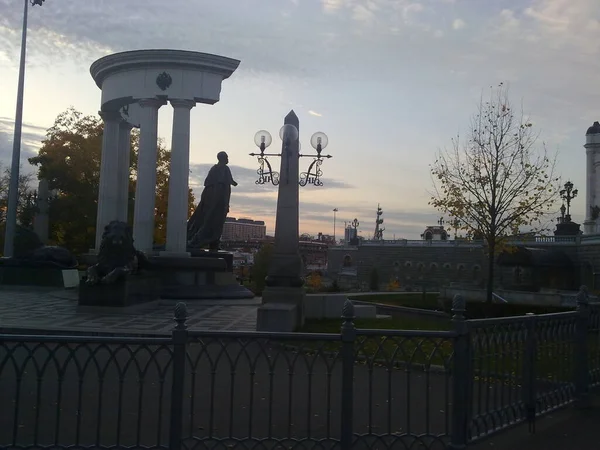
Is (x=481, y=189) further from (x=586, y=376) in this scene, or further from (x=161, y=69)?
(x=586, y=376)

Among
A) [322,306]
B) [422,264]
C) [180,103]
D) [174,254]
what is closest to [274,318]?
[322,306]

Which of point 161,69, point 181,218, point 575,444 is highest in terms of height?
point 161,69

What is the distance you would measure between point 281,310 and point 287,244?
2.16m

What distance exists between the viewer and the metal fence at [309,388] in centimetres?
478

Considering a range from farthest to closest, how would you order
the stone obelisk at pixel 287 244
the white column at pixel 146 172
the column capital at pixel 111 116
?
the column capital at pixel 111 116
the white column at pixel 146 172
the stone obelisk at pixel 287 244

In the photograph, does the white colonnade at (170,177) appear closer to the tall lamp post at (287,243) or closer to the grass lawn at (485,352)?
the tall lamp post at (287,243)

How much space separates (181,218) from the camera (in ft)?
69.6

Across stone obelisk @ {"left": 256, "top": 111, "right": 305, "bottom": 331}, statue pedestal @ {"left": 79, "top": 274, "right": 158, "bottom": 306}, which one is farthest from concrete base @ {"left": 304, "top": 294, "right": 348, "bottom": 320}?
statue pedestal @ {"left": 79, "top": 274, "right": 158, "bottom": 306}

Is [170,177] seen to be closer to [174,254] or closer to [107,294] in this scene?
[174,254]

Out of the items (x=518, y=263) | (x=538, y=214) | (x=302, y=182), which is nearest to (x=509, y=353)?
(x=302, y=182)

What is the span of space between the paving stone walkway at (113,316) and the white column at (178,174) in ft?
8.97

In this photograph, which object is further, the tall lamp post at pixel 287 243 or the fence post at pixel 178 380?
the tall lamp post at pixel 287 243

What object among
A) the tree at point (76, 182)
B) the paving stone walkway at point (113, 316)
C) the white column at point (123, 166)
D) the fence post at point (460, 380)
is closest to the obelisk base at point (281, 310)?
the paving stone walkway at point (113, 316)

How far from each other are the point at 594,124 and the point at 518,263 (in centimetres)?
3830
